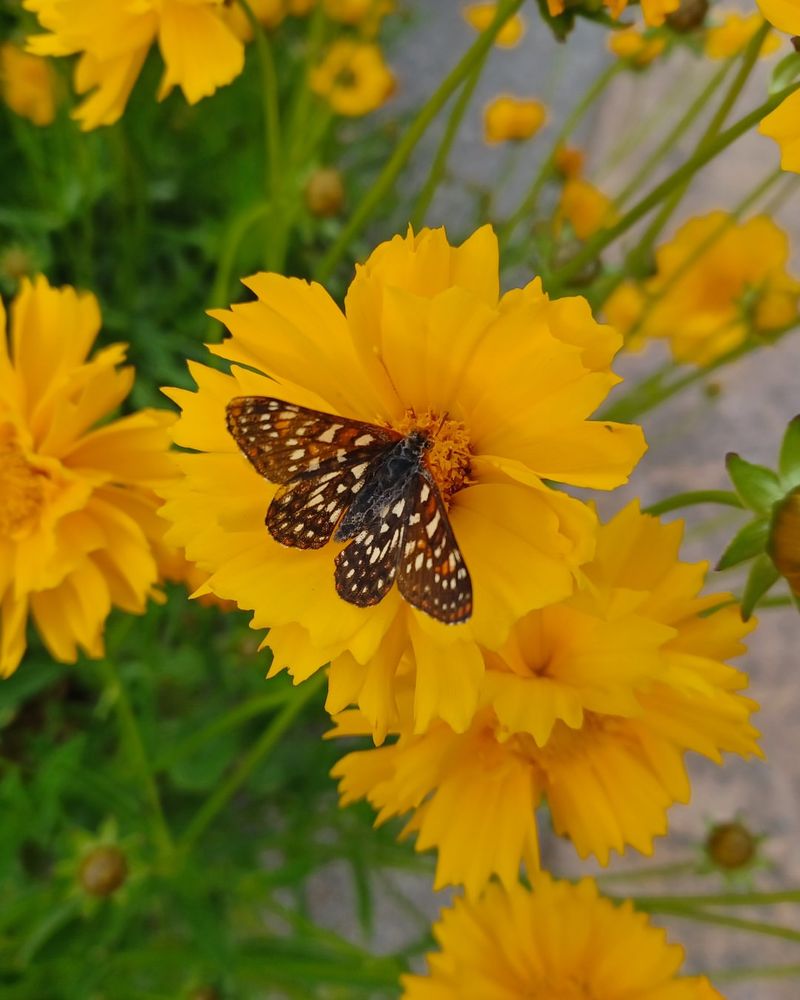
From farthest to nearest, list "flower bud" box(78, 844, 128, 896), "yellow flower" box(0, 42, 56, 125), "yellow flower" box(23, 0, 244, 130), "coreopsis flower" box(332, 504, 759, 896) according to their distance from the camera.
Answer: "yellow flower" box(0, 42, 56, 125), "flower bud" box(78, 844, 128, 896), "yellow flower" box(23, 0, 244, 130), "coreopsis flower" box(332, 504, 759, 896)

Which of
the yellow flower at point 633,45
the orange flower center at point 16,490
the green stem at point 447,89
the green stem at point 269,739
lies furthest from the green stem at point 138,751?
the yellow flower at point 633,45

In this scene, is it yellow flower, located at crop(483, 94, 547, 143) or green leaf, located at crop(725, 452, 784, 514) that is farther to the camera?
yellow flower, located at crop(483, 94, 547, 143)

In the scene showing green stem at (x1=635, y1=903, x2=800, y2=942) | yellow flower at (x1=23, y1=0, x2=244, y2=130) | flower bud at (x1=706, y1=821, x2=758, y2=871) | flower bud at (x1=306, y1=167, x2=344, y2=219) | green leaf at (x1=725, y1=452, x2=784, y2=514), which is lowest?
flower bud at (x1=706, y1=821, x2=758, y2=871)

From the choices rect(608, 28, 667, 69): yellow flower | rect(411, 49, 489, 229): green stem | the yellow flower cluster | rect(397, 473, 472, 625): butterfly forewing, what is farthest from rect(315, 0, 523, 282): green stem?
rect(608, 28, 667, 69): yellow flower

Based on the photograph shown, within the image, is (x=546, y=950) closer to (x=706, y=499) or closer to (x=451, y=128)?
(x=706, y=499)

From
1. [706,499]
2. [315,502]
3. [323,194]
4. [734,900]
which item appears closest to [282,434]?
[315,502]

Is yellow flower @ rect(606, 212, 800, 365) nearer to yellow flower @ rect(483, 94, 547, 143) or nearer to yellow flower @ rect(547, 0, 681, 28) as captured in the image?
yellow flower @ rect(483, 94, 547, 143)
